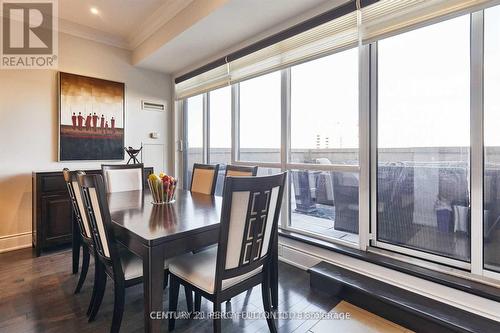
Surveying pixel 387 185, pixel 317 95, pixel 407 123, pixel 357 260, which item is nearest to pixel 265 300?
pixel 357 260

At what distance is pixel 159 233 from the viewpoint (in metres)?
1.34

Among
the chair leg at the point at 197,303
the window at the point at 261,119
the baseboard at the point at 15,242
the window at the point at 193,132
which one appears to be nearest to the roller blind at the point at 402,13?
the window at the point at 261,119

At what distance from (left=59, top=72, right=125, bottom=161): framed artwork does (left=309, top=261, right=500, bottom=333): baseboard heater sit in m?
3.21

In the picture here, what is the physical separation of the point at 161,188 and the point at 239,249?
0.98 meters

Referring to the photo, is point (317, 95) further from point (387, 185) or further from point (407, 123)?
point (387, 185)

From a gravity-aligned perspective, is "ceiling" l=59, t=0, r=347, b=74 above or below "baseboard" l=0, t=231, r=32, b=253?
above

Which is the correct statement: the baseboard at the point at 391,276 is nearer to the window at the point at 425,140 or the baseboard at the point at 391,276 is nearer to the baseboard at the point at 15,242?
the window at the point at 425,140

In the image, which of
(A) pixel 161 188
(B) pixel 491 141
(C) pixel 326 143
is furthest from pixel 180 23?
(B) pixel 491 141

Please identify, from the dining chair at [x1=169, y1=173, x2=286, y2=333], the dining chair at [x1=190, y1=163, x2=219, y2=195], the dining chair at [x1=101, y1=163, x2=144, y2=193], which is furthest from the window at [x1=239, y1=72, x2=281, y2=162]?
the dining chair at [x1=169, y1=173, x2=286, y2=333]

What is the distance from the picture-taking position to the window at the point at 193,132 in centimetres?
423

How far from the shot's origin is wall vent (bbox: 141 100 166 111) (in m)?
4.14

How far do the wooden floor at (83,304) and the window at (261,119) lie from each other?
4.40ft

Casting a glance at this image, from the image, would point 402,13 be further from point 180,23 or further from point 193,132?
point 193,132

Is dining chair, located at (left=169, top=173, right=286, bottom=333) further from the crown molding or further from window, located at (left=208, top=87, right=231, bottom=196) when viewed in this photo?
the crown molding
